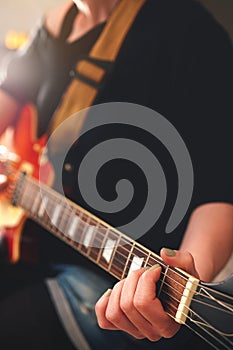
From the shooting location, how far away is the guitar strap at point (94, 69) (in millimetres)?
815

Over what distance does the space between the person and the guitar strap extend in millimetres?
13

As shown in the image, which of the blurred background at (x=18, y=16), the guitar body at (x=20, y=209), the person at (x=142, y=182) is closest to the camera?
the person at (x=142, y=182)

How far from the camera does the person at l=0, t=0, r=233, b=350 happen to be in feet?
1.85

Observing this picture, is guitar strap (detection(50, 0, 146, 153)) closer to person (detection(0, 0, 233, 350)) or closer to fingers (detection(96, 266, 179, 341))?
person (detection(0, 0, 233, 350))

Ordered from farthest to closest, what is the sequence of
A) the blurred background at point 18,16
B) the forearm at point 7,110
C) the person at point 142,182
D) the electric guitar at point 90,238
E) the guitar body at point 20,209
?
the blurred background at point 18,16 → the forearm at point 7,110 → the guitar body at point 20,209 → the person at point 142,182 → the electric guitar at point 90,238

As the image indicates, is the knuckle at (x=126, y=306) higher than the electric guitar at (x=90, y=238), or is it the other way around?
the electric guitar at (x=90, y=238)

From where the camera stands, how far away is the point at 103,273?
77 cm

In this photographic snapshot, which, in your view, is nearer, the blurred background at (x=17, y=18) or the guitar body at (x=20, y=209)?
the guitar body at (x=20, y=209)

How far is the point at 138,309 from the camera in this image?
509 mm

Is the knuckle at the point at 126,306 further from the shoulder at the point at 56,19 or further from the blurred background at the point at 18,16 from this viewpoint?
the blurred background at the point at 18,16

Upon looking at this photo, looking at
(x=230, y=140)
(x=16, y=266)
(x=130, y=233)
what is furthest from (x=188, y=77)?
(x=16, y=266)

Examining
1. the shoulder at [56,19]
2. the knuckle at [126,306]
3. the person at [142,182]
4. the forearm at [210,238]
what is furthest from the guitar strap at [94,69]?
the knuckle at [126,306]

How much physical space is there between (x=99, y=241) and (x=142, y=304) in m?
0.12

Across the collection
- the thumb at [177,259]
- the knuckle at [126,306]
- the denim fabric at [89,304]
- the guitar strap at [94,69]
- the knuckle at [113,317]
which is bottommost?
the denim fabric at [89,304]
